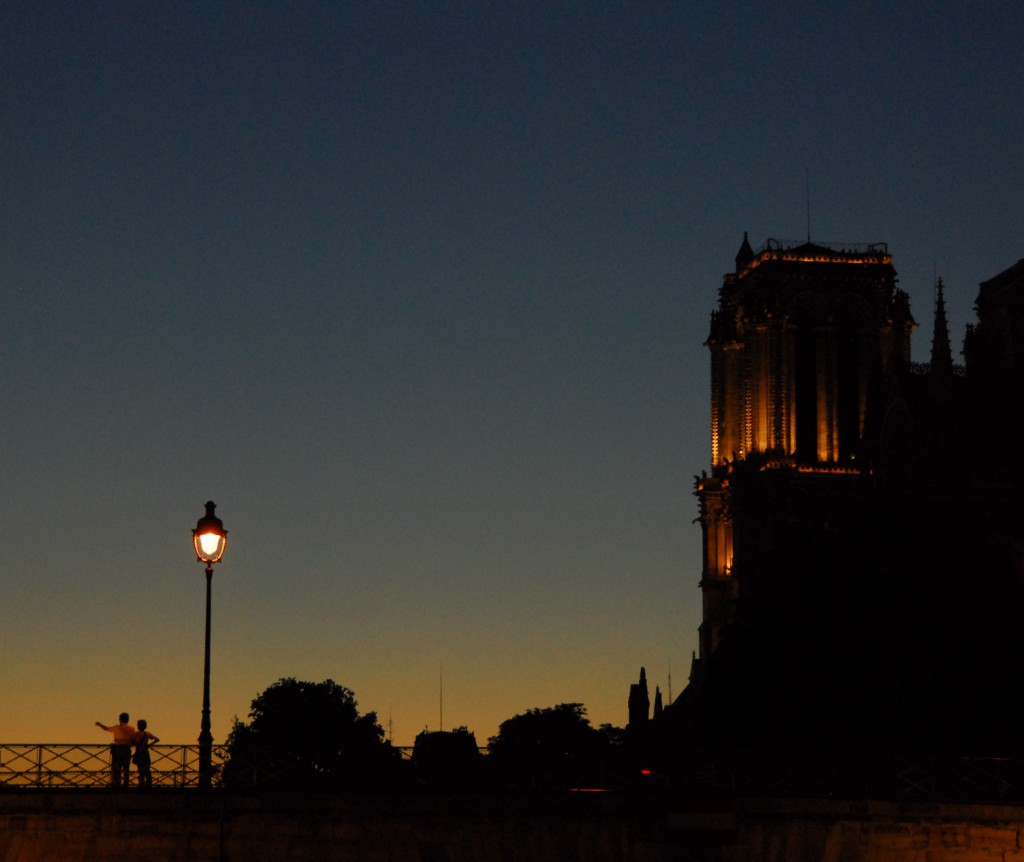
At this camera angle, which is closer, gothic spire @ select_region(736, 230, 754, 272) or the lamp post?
the lamp post

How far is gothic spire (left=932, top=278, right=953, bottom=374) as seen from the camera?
121 meters

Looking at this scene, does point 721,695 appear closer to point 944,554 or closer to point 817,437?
point 944,554

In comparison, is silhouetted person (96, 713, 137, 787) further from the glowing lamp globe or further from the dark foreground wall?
the glowing lamp globe

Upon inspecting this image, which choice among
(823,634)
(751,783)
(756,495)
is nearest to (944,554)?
(823,634)

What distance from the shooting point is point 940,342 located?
399 feet

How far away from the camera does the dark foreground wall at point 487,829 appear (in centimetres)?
4591

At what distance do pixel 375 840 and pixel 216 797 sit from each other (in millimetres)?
3496

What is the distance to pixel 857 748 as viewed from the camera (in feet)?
235

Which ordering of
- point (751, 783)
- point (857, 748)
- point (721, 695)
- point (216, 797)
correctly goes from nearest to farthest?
point (216, 797), point (751, 783), point (857, 748), point (721, 695)

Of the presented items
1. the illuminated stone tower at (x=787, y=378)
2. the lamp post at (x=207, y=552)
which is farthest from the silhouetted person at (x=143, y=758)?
the illuminated stone tower at (x=787, y=378)

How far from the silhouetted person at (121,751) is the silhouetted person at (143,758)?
0.16 metres

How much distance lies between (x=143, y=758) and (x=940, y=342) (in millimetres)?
81060

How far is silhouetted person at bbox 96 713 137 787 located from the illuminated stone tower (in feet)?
358

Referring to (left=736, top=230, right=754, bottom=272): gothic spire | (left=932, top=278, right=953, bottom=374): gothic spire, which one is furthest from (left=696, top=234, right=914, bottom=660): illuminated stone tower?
(left=932, top=278, right=953, bottom=374): gothic spire
